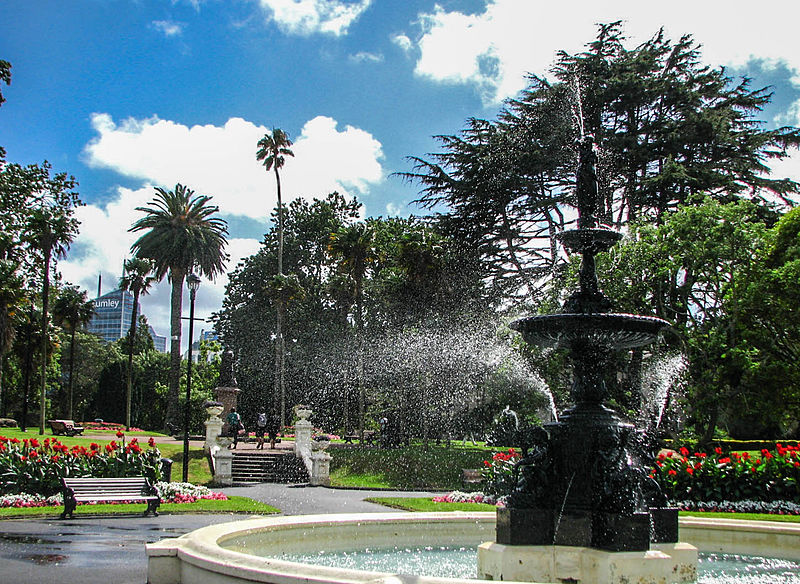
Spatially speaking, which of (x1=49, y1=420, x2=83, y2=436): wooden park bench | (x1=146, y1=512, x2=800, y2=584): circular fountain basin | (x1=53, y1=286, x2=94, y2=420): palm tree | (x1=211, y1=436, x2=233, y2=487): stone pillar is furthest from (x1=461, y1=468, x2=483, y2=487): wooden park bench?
(x1=53, y1=286, x2=94, y2=420): palm tree

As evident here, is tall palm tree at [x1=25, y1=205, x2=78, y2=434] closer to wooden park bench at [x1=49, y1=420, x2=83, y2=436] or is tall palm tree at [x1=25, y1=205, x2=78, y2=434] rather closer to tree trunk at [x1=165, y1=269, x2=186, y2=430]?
wooden park bench at [x1=49, y1=420, x2=83, y2=436]

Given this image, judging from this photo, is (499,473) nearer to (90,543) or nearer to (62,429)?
(90,543)

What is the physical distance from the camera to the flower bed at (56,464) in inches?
739

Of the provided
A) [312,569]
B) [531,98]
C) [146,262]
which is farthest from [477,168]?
[146,262]

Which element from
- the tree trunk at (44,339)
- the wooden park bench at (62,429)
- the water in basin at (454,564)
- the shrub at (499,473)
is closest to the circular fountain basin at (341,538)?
the water in basin at (454,564)

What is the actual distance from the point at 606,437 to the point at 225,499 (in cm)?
1423

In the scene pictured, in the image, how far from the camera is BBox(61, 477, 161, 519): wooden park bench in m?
15.1

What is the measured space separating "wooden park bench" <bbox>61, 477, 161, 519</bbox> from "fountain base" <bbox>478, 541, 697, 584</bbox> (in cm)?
1067

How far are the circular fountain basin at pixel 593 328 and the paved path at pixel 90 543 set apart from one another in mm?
4850

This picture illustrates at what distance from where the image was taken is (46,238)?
1719 inches

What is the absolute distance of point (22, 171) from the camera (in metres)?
28.6

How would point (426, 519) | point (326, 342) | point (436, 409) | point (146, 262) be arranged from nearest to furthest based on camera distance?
point (426, 519) < point (436, 409) < point (326, 342) < point (146, 262)

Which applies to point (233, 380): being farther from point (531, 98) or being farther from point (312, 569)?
point (312, 569)

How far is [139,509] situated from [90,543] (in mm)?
6244
